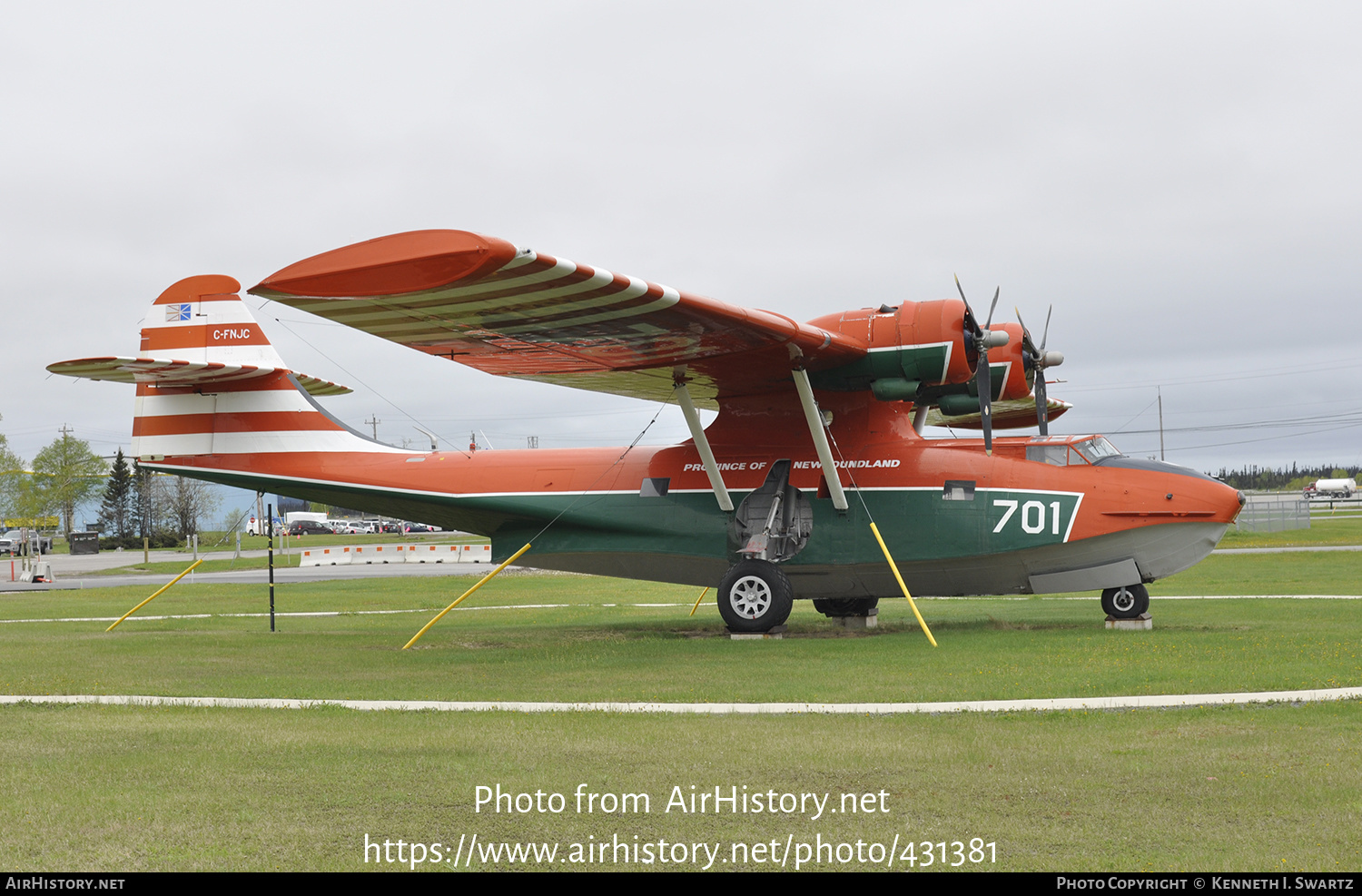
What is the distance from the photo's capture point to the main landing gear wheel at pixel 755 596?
668 inches

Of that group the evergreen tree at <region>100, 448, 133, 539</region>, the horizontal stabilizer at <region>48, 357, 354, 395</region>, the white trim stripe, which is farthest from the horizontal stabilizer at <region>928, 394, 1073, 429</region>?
the evergreen tree at <region>100, 448, 133, 539</region>

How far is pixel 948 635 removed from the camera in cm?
1709

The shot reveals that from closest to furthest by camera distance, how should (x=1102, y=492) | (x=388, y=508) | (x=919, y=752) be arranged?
(x=919, y=752), (x=1102, y=492), (x=388, y=508)

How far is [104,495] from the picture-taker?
9406 cm

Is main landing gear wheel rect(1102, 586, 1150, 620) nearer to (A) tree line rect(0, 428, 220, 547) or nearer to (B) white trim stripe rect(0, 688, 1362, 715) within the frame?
(B) white trim stripe rect(0, 688, 1362, 715)

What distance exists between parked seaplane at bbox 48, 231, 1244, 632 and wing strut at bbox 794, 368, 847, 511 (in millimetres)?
38

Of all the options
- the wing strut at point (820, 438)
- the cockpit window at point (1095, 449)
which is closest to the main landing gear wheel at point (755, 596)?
the wing strut at point (820, 438)

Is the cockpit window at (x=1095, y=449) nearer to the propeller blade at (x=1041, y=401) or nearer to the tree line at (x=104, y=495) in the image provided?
the propeller blade at (x=1041, y=401)

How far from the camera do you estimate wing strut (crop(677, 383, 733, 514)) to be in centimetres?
1750

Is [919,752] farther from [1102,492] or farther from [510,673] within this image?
[1102,492]

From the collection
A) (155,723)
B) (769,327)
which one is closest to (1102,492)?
(769,327)
